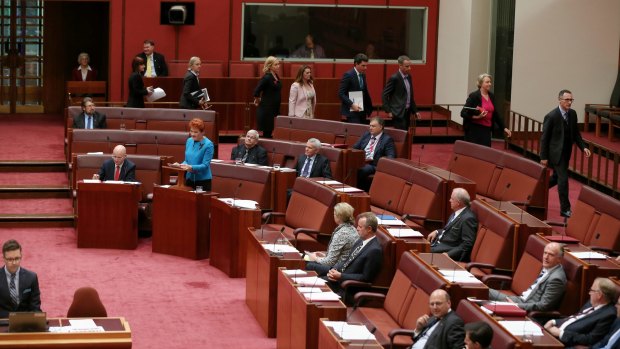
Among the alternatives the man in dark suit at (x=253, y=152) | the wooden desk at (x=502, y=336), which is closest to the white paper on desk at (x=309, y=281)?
the wooden desk at (x=502, y=336)

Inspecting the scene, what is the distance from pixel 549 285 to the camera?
902cm

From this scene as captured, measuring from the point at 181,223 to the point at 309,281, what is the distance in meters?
3.53

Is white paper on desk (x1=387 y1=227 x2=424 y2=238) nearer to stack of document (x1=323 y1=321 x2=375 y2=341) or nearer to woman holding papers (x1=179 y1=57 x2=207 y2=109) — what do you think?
stack of document (x1=323 y1=321 x2=375 y2=341)

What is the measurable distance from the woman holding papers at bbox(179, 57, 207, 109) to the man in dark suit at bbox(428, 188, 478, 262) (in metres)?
5.68

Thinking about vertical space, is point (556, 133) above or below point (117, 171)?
above

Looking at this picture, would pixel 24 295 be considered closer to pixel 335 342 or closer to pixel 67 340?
pixel 67 340

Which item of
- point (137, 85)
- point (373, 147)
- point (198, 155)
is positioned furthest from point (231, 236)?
point (137, 85)

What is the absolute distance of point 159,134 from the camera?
46.6ft

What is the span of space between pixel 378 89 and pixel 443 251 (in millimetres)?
8990

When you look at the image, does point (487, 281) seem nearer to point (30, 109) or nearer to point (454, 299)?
point (454, 299)

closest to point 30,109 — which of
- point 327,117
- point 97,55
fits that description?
point 97,55

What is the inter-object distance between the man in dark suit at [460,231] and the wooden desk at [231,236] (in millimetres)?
1879

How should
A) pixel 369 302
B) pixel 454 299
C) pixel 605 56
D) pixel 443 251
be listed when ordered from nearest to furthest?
1. pixel 454 299
2. pixel 369 302
3. pixel 443 251
4. pixel 605 56

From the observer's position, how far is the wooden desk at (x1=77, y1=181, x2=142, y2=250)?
1257cm
